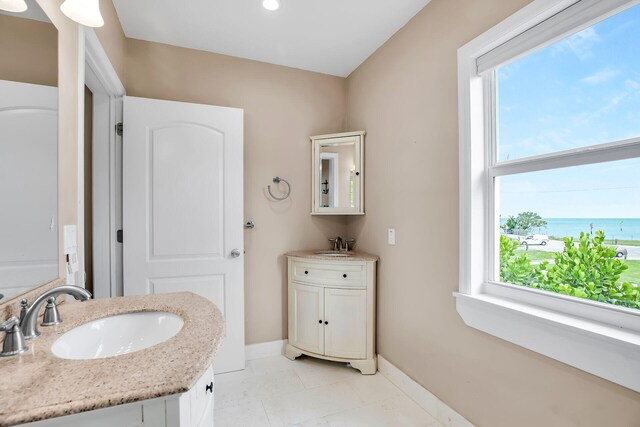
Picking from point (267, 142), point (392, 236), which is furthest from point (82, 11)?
point (392, 236)

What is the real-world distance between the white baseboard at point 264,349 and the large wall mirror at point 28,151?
1.75 meters

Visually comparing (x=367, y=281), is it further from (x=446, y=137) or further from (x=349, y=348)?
(x=446, y=137)

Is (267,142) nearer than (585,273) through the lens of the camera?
No

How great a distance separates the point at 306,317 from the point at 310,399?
23.7 inches

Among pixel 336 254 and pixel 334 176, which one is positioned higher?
pixel 334 176

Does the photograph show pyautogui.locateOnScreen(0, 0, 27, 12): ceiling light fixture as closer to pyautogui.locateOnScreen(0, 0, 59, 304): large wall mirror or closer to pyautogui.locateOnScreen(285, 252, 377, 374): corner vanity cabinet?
pyautogui.locateOnScreen(0, 0, 59, 304): large wall mirror

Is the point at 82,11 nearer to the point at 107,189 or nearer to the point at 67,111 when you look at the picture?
the point at 67,111

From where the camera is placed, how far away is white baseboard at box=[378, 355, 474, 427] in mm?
1667

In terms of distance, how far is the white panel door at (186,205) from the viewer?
2.11 metres

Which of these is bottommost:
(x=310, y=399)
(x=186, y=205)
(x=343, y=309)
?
A: (x=310, y=399)

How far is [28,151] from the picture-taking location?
0.92 meters

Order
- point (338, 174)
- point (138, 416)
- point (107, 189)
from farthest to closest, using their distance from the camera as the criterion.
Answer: point (338, 174) < point (107, 189) < point (138, 416)

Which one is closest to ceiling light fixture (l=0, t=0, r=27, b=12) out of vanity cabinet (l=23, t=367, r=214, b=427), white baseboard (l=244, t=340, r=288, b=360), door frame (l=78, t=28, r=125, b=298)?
vanity cabinet (l=23, t=367, r=214, b=427)

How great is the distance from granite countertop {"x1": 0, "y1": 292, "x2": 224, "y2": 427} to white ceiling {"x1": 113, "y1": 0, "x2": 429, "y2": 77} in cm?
195
